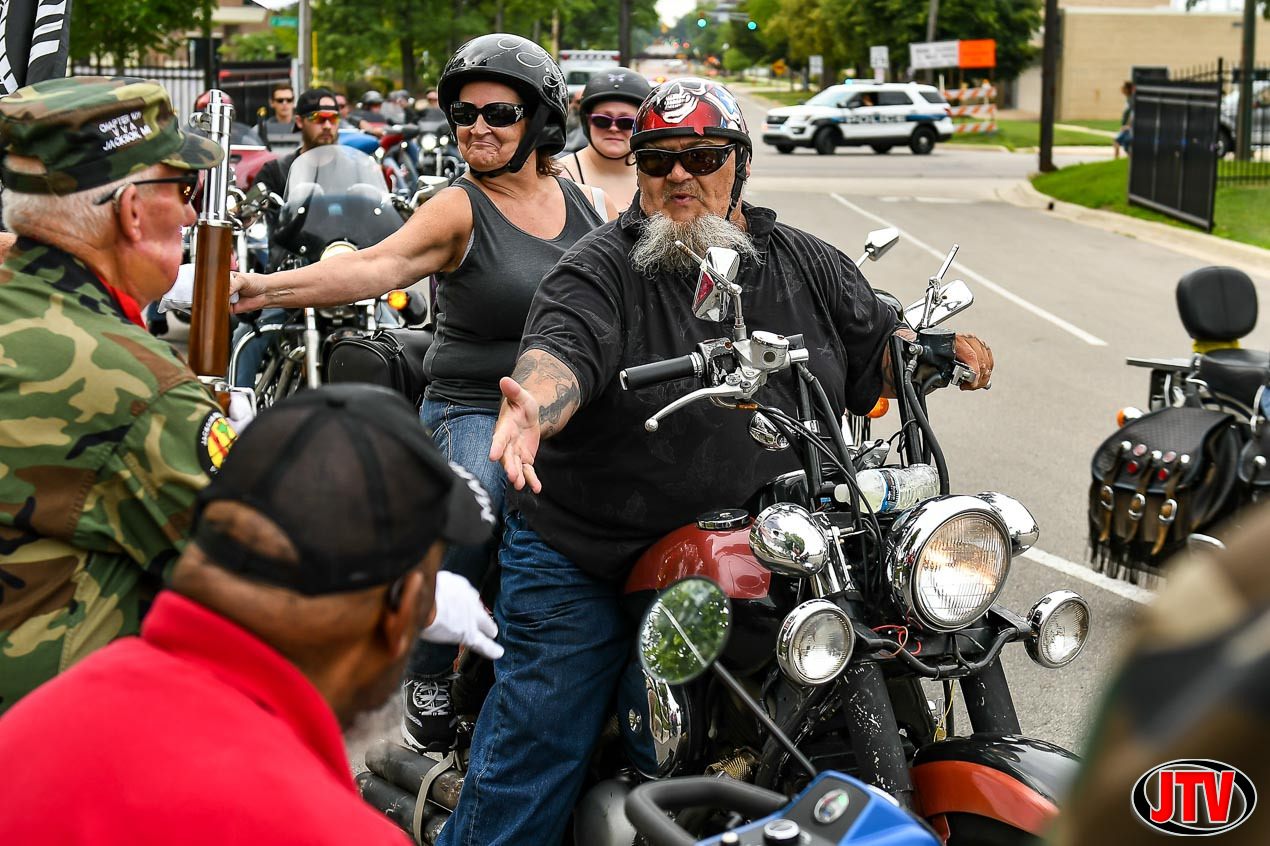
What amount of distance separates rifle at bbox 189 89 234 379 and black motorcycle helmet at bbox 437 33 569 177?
4.26 feet

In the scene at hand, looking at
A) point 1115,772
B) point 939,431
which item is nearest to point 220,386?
point 1115,772

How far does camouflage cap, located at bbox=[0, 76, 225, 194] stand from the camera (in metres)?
2.47

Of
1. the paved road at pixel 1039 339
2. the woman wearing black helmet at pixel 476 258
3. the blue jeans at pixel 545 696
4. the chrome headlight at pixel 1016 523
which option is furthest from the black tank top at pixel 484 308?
the paved road at pixel 1039 339

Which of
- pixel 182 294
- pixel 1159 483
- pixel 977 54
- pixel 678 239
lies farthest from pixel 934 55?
pixel 678 239

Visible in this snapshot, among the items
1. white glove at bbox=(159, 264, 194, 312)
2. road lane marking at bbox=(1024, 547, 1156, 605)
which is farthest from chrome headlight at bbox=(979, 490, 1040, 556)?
Result: road lane marking at bbox=(1024, 547, 1156, 605)

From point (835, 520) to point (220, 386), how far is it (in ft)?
4.23

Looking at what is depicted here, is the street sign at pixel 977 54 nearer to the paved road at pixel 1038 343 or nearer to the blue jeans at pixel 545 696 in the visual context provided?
the paved road at pixel 1038 343

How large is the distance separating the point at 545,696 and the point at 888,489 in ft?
3.15

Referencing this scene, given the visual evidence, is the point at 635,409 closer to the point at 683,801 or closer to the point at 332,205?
the point at 683,801

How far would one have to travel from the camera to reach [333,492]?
1.54 meters

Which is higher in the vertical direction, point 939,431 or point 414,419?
point 414,419

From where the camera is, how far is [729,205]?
3.52m

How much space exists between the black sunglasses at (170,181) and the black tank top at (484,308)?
1647 mm

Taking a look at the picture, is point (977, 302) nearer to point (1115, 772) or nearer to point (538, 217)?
point (538, 217)
